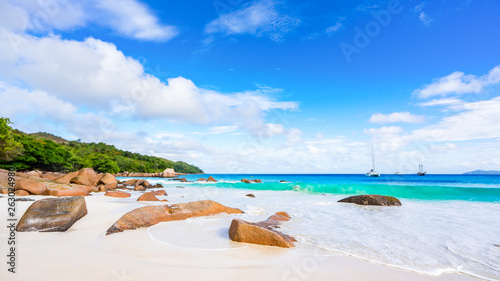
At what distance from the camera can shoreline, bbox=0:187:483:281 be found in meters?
3.30

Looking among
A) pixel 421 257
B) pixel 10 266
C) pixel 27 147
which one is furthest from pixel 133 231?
pixel 27 147

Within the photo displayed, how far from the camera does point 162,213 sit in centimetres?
710

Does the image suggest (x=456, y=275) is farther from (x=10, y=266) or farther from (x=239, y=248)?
(x=10, y=266)

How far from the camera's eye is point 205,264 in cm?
380

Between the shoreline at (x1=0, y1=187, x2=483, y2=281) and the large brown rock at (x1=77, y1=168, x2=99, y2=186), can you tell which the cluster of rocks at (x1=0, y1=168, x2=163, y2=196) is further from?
the shoreline at (x1=0, y1=187, x2=483, y2=281)

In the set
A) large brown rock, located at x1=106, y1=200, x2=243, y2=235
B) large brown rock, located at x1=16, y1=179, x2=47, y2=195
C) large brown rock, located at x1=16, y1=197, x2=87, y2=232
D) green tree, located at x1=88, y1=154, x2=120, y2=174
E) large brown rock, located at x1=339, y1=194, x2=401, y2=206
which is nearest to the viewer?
large brown rock, located at x1=16, y1=197, x2=87, y2=232

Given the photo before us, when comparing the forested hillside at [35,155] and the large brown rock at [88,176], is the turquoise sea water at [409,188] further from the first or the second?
the forested hillside at [35,155]

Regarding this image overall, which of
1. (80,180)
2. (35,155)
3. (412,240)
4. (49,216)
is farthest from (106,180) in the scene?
(35,155)

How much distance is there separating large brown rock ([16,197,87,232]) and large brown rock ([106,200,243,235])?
1.11m

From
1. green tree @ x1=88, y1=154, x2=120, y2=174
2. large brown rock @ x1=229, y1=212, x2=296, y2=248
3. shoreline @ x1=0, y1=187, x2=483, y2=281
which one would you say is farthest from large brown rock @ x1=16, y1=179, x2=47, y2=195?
green tree @ x1=88, y1=154, x2=120, y2=174

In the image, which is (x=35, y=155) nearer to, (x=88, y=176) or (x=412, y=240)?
(x=88, y=176)

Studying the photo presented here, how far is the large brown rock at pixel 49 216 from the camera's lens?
5.42 meters

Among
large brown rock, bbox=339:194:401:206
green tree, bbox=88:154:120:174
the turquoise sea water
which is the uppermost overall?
green tree, bbox=88:154:120:174

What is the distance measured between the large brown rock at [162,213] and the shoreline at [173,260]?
0.42 m
